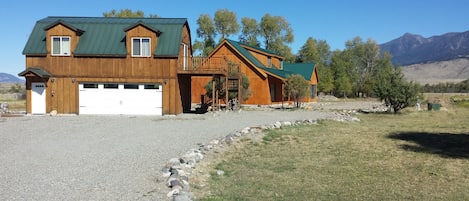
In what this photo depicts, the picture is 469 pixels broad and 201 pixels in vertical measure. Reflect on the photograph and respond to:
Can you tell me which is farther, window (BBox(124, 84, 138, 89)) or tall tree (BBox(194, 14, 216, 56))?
tall tree (BBox(194, 14, 216, 56))

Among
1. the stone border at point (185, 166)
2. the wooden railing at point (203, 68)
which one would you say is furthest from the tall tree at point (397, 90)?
the stone border at point (185, 166)

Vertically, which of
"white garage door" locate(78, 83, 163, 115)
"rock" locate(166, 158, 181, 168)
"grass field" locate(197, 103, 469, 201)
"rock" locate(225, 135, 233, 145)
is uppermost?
"white garage door" locate(78, 83, 163, 115)

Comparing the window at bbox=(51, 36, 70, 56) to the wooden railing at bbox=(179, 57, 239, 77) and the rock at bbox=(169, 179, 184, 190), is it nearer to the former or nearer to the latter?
the wooden railing at bbox=(179, 57, 239, 77)

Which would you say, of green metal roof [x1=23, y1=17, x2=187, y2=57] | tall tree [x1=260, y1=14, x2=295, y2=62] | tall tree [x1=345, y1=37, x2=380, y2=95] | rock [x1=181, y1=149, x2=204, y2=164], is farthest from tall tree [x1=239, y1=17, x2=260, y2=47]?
rock [x1=181, y1=149, x2=204, y2=164]

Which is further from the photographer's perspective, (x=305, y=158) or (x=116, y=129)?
(x=116, y=129)

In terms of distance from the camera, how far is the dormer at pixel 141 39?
27141 mm

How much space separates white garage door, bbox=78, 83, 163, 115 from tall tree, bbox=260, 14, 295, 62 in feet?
127

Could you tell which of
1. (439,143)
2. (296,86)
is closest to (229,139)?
(439,143)

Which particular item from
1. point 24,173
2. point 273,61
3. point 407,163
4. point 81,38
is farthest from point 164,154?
point 273,61

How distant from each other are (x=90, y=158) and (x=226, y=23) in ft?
175

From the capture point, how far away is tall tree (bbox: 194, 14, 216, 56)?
6247cm

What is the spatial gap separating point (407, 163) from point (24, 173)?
9597 millimetres

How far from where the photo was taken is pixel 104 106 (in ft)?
91.1

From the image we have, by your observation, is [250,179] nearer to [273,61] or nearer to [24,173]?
[24,173]
